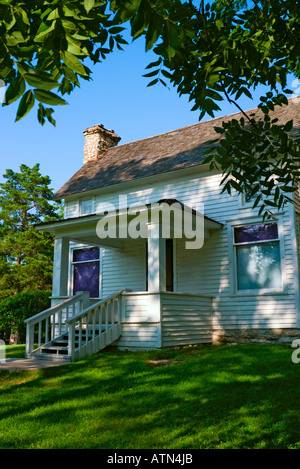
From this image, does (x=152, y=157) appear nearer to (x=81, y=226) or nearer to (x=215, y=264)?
(x=81, y=226)

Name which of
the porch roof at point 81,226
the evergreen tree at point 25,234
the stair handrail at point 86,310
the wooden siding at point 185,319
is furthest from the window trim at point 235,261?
the evergreen tree at point 25,234

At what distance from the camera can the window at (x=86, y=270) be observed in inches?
584

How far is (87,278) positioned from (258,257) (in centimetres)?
644

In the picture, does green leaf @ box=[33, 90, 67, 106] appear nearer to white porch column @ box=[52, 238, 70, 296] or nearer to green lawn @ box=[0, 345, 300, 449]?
green lawn @ box=[0, 345, 300, 449]

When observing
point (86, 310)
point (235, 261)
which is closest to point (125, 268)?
point (235, 261)

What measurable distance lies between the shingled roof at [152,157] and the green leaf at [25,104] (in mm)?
10909

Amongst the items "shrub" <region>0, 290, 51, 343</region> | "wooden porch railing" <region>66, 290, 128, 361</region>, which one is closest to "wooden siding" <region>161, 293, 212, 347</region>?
"wooden porch railing" <region>66, 290, 128, 361</region>

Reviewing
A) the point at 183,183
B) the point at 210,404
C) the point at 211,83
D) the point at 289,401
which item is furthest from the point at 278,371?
the point at 183,183

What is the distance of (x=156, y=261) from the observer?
10.1 metres

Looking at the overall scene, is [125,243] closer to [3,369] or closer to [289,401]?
[3,369]

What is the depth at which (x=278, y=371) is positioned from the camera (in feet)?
22.6

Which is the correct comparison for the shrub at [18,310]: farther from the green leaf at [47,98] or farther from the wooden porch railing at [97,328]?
the green leaf at [47,98]

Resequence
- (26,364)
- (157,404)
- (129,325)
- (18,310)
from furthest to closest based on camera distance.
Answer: (18,310), (129,325), (26,364), (157,404)

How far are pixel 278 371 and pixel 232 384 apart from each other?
114 centimetres
